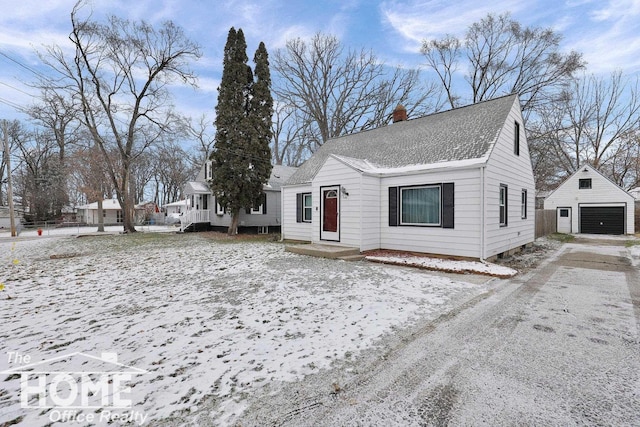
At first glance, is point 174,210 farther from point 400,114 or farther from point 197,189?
point 400,114

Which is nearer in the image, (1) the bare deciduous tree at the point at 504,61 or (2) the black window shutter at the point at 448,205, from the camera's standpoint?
(2) the black window shutter at the point at 448,205

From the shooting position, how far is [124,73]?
59.5 feet

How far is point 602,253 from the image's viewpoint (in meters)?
9.93

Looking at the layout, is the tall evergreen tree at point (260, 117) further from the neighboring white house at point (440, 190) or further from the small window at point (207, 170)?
the neighboring white house at point (440, 190)

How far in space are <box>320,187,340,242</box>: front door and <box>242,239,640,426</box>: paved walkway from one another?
5699 mm

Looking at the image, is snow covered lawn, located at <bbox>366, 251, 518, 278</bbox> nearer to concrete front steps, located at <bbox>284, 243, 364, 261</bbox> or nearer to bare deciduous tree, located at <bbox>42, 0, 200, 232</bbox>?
concrete front steps, located at <bbox>284, 243, 364, 261</bbox>

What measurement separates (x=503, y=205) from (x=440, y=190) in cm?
224

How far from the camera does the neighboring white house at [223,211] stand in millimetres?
17173

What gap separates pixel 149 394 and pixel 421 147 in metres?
9.74

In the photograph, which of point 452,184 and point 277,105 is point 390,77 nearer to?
point 277,105

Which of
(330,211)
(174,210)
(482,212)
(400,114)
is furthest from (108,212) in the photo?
(482,212)

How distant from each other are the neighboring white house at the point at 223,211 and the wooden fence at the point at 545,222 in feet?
46.0

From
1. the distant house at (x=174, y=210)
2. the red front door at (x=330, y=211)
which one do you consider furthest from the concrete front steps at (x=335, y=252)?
the distant house at (x=174, y=210)

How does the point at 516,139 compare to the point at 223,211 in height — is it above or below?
above
